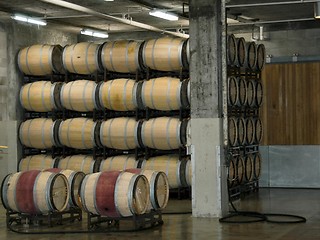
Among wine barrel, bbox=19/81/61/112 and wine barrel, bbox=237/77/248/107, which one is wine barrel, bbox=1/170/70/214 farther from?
wine barrel, bbox=237/77/248/107

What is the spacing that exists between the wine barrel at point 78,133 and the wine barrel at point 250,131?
135 inches

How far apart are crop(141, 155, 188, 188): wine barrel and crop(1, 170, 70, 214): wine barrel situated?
3.60 m

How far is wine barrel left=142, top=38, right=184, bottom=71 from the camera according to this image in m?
16.2

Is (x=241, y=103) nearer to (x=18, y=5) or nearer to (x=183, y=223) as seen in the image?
(x=183, y=223)

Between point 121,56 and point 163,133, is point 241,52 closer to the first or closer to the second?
point 163,133

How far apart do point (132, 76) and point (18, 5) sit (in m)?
3.24

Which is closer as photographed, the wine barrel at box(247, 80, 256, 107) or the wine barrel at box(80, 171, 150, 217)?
the wine barrel at box(80, 171, 150, 217)

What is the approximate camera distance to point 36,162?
693 inches

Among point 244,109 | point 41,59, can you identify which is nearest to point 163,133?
point 244,109

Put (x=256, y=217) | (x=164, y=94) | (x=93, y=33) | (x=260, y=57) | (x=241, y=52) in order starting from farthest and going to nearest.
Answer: (x=93, y=33) < (x=260, y=57) < (x=241, y=52) < (x=164, y=94) < (x=256, y=217)

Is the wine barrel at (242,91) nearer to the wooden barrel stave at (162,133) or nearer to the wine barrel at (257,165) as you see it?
the wooden barrel stave at (162,133)

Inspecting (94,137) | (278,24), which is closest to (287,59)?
(278,24)

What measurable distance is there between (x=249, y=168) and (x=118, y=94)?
132 inches

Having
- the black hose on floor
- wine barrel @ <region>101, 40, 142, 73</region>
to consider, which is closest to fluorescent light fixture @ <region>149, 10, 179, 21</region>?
wine barrel @ <region>101, 40, 142, 73</region>
